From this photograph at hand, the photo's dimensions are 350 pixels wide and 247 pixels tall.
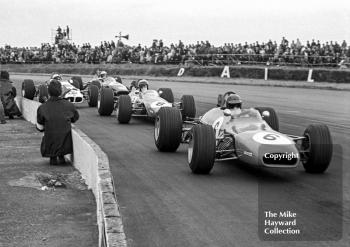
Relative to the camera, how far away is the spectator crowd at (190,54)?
114 ft

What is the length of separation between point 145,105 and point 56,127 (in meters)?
5.75

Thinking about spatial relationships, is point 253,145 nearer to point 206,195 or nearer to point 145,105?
point 206,195

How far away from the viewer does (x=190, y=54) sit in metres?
42.8

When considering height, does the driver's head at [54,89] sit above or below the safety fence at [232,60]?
above

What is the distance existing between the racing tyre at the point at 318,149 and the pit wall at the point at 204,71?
76.4ft

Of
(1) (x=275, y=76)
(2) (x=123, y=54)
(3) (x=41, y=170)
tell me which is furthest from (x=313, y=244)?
(2) (x=123, y=54)

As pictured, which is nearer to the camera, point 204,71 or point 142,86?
point 142,86

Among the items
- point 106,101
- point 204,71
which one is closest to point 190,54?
point 204,71

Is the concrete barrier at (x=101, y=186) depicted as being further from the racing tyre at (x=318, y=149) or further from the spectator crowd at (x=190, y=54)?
the spectator crowd at (x=190, y=54)

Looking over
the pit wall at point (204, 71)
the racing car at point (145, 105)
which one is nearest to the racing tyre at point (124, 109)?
the racing car at point (145, 105)

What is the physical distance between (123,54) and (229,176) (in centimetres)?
4046

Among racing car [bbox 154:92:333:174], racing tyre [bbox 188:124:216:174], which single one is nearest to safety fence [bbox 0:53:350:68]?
racing car [bbox 154:92:333:174]

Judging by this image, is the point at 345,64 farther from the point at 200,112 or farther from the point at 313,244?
the point at 313,244

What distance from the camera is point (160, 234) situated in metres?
6.34
